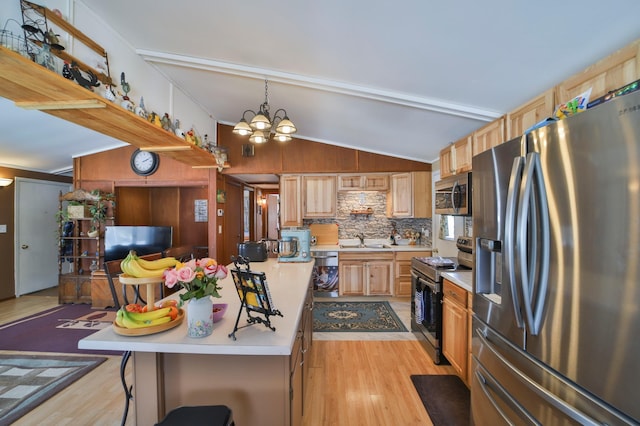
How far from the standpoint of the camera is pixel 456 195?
2.66 m

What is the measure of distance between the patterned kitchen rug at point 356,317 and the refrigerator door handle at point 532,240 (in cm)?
257

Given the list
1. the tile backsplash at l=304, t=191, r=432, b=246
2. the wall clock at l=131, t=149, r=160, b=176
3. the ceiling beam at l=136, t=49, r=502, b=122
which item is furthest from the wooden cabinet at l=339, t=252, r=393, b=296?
the wall clock at l=131, t=149, r=160, b=176

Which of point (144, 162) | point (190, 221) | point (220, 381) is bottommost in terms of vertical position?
point (220, 381)

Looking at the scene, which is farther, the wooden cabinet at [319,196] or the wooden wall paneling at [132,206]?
the wooden wall paneling at [132,206]

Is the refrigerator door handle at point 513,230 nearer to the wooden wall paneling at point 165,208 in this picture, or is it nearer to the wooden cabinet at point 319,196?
the wooden cabinet at point 319,196

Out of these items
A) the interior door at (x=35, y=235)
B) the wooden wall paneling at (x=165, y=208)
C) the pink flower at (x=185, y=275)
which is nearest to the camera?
the pink flower at (x=185, y=275)

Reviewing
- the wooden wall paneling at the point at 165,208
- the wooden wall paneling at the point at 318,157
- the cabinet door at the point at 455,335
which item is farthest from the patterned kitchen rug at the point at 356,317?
the wooden wall paneling at the point at 165,208

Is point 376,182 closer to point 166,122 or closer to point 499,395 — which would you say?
point 166,122

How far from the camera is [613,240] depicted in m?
0.86

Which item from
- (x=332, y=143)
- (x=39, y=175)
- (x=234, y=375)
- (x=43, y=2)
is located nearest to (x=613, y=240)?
(x=234, y=375)

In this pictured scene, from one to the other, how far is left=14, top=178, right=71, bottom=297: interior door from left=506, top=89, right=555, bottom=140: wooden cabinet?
7426 millimetres

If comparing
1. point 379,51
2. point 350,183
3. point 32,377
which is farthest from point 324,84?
point 32,377

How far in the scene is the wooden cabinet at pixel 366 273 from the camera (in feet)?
15.0

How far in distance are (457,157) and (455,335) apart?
1947 mm
